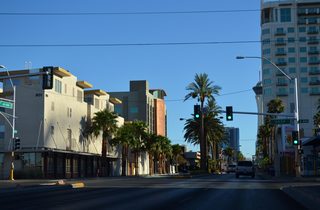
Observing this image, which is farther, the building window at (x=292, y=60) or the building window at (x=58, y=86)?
the building window at (x=292, y=60)

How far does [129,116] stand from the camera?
13400cm

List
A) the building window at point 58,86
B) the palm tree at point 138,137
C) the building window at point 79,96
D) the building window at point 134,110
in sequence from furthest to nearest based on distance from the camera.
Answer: the building window at point 134,110, the palm tree at point 138,137, the building window at point 79,96, the building window at point 58,86

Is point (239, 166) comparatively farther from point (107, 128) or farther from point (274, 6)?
point (274, 6)

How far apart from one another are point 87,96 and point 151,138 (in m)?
24.1

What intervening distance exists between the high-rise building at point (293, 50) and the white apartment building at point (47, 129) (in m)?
82.8

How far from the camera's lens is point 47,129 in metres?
63.3

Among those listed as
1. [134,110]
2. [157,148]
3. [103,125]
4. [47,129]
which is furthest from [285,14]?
[47,129]

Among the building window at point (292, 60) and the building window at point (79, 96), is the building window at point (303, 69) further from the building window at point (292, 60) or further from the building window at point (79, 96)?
the building window at point (79, 96)

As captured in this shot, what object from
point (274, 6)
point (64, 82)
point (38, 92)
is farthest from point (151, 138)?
point (274, 6)

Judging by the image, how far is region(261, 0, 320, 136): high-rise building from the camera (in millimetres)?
144125

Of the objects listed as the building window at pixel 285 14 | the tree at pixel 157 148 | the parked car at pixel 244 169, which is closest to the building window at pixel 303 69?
the building window at pixel 285 14

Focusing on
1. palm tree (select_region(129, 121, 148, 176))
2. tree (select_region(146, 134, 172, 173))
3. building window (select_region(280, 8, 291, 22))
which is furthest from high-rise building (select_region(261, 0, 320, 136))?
palm tree (select_region(129, 121, 148, 176))

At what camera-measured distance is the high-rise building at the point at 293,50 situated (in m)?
144

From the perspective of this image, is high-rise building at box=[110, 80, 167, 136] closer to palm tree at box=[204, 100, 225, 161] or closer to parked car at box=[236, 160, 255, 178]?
palm tree at box=[204, 100, 225, 161]
